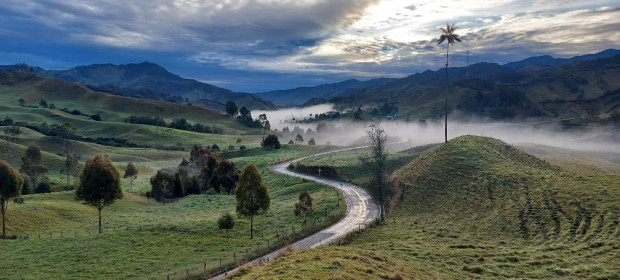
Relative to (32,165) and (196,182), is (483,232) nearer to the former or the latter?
(196,182)

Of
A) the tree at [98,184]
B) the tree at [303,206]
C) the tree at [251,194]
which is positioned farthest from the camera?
the tree at [98,184]

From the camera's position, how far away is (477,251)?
38.8m

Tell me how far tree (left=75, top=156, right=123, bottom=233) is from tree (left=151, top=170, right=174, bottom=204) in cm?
3067

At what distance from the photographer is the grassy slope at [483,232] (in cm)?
3088

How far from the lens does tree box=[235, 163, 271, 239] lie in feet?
169

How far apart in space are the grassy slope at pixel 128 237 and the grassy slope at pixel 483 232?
12.7 metres

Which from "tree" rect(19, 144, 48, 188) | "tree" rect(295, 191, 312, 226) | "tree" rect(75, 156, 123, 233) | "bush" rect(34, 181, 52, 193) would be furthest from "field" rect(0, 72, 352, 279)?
"tree" rect(19, 144, 48, 188)

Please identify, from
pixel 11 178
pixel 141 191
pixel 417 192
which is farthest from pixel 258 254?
pixel 141 191

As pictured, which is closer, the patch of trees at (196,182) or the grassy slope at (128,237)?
the grassy slope at (128,237)

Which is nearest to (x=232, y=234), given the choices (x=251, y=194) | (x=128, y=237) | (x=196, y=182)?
(x=251, y=194)

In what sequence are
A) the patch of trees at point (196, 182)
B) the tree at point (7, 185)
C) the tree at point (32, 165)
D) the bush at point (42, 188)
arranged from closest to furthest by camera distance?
the tree at point (7, 185) < the patch of trees at point (196, 182) < the bush at point (42, 188) < the tree at point (32, 165)

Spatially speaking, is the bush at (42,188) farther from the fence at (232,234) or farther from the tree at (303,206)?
the tree at (303,206)

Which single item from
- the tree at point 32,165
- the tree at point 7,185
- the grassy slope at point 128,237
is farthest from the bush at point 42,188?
the tree at point 7,185

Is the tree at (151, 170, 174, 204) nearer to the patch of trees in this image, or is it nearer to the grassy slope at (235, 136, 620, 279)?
the patch of trees
